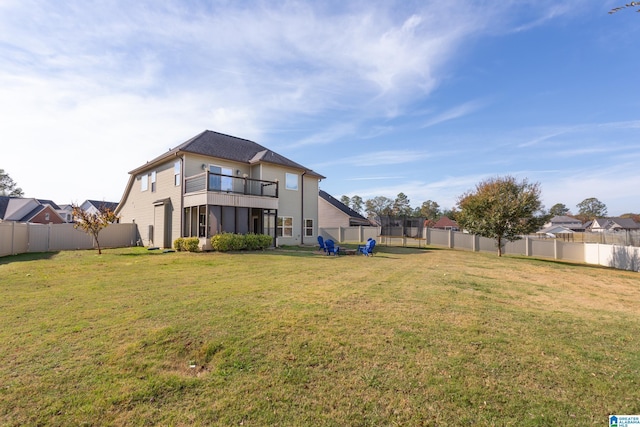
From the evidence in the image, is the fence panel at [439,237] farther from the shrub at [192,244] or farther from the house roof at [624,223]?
the house roof at [624,223]

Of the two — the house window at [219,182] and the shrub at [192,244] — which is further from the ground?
the house window at [219,182]

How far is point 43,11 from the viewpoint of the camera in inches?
333

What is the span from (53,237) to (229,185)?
1189 centimetres

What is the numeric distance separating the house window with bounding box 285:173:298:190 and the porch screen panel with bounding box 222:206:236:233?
547cm

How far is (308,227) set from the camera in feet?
77.7

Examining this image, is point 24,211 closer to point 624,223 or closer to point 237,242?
point 237,242

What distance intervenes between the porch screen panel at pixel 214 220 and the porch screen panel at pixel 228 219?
278mm

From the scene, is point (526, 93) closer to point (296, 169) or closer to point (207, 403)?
point (296, 169)

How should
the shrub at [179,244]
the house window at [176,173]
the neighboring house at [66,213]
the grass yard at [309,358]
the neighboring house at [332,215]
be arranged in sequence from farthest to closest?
the neighboring house at [66,213] < the neighboring house at [332,215] < the house window at [176,173] < the shrub at [179,244] < the grass yard at [309,358]

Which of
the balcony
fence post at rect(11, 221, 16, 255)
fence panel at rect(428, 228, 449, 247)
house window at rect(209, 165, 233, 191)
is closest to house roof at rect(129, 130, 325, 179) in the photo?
house window at rect(209, 165, 233, 191)

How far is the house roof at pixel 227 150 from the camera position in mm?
18906

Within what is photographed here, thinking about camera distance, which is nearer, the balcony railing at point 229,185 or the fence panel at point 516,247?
the balcony railing at point 229,185

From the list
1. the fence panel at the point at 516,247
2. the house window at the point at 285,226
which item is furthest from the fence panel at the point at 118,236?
A: the fence panel at the point at 516,247

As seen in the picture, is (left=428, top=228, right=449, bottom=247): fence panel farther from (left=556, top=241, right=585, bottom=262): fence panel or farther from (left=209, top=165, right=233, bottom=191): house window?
(left=209, top=165, right=233, bottom=191): house window
